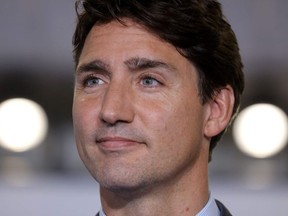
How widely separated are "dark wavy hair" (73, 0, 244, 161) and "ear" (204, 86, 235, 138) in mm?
18

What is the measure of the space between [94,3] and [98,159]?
37 cm

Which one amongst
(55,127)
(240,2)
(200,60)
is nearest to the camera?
(200,60)

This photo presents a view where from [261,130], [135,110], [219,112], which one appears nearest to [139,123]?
[135,110]

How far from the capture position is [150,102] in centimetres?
178

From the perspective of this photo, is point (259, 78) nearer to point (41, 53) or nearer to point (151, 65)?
point (41, 53)

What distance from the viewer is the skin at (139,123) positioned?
175cm

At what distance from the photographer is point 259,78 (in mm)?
4375

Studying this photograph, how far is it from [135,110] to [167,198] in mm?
204

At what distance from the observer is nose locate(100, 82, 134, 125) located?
1735 mm

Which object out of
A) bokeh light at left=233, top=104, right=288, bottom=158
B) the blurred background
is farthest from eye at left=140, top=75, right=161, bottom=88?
bokeh light at left=233, top=104, right=288, bottom=158

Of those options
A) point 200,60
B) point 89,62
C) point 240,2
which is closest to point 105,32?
point 89,62

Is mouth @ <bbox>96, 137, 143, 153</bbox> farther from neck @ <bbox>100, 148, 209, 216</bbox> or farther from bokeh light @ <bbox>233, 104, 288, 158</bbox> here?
bokeh light @ <bbox>233, 104, 288, 158</bbox>

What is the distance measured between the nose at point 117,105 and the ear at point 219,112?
9.0 inches

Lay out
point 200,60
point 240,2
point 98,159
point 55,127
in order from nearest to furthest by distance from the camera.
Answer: point 98,159 < point 200,60 < point 240,2 < point 55,127
